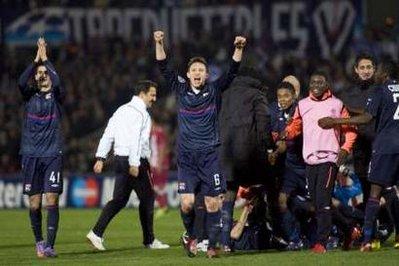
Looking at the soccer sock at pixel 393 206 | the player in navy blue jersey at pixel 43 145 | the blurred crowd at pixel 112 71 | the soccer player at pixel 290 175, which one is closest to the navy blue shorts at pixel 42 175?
the player in navy blue jersey at pixel 43 145

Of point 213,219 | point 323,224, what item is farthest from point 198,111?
point 323,224

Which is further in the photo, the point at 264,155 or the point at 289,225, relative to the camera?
the point at 289,225

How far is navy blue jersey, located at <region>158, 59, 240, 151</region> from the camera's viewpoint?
634 inches

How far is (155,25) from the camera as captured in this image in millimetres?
34281

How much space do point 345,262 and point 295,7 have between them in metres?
18.9

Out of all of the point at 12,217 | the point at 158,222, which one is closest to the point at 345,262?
the point at 158,222

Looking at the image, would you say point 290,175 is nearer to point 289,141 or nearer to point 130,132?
point 289,141

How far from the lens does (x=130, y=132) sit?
1792 centimetres

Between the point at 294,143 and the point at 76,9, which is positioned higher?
the point at 76,9

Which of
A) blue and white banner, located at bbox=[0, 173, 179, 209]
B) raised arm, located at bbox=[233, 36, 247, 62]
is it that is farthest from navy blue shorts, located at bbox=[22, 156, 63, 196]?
blue and white banner, located at bbox=[0, 173, 179, 209]

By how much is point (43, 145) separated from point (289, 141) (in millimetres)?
3119

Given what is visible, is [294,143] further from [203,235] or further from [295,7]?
[295,7]

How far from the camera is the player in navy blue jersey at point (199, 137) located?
16062mm

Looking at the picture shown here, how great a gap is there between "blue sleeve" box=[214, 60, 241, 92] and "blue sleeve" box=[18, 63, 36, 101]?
230 centimetres
